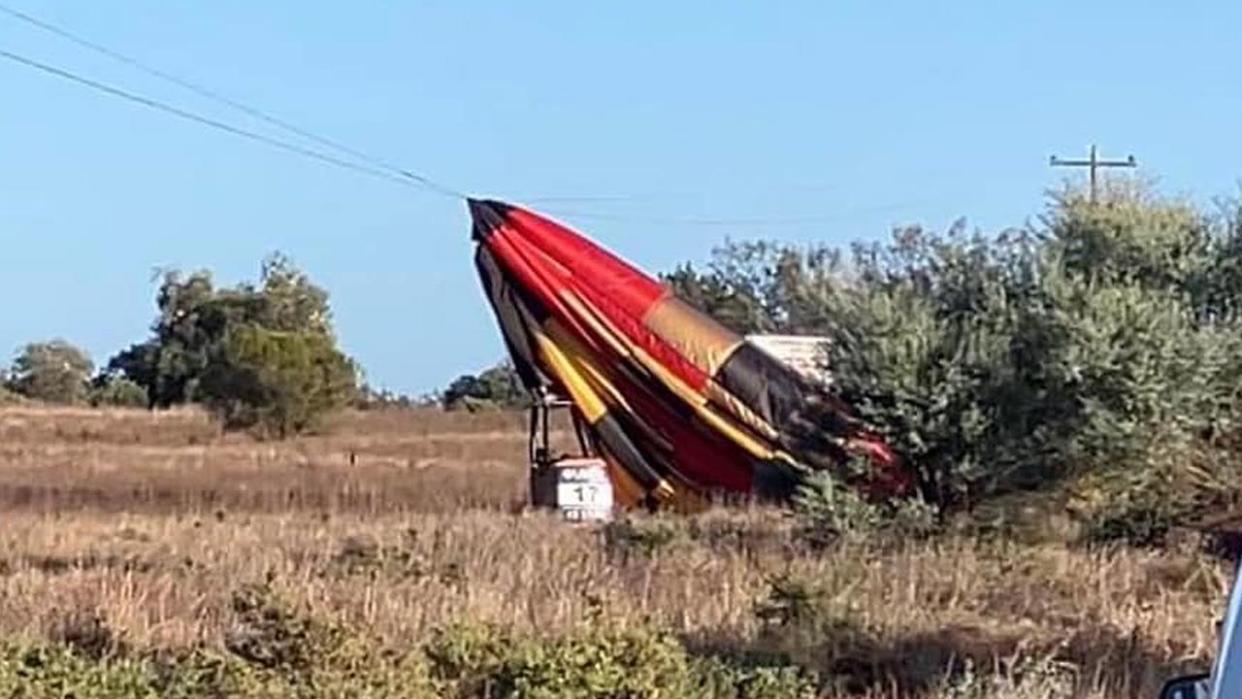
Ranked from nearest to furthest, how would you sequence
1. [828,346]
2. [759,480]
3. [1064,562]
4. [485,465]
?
1. [1064,562]
2. [828,346]
3. [759,480]
4. [485,465]

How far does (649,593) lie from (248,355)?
4995 centimetres

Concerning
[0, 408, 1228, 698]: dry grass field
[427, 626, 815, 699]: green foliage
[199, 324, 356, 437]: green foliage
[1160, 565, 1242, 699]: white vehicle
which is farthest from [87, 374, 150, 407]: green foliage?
[1160, 565, 1242, 699]: white vehicle

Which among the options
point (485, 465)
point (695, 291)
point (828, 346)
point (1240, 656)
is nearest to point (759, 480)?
point (828, 346)

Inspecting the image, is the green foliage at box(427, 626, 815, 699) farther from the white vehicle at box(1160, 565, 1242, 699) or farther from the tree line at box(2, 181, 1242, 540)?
the tree line at box(2, 181, 1242, 540)

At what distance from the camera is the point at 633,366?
101 feet

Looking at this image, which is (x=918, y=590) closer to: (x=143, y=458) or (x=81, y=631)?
(x=81, y=631)

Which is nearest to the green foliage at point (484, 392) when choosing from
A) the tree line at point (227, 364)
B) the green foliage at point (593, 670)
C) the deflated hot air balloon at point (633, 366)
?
the tree line at point (227, 364)

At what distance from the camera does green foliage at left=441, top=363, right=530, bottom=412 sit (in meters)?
85.0

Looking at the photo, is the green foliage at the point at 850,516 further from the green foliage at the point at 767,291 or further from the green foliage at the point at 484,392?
the green foliage at the point at 484,392

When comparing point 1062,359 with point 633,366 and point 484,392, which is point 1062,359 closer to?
point 633,366

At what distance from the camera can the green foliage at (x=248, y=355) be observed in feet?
216

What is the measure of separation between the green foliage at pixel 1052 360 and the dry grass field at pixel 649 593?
169cm

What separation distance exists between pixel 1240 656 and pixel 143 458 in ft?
152

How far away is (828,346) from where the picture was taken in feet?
79.7
